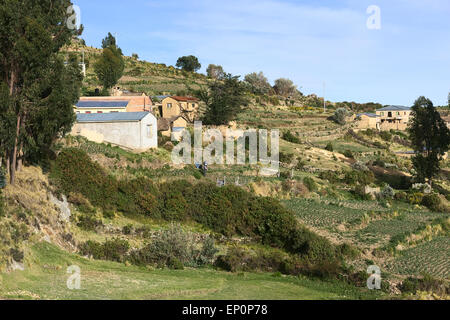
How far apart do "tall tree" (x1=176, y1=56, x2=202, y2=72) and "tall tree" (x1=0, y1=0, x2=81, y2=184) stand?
11109cm

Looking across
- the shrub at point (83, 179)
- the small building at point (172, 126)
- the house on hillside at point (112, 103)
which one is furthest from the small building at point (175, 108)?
the shrub at point (83, 179)

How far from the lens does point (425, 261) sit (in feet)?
95.3

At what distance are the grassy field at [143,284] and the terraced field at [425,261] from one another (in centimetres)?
524

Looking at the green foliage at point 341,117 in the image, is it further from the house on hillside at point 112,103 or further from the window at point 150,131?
the window at point 150,131

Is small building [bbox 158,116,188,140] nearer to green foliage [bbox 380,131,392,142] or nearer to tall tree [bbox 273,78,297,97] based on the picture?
green foliage [bbox 380,131,392,142]

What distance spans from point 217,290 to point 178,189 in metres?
16.6

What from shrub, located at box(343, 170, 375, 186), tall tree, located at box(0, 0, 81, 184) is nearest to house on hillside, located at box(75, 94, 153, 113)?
shrub, located at box(343, 170, 375, 186)

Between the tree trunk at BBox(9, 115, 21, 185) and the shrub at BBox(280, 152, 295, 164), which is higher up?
the tree trunk at BBox(9, 115, 21, 185)

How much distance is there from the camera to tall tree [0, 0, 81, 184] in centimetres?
2600

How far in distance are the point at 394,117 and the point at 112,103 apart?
2741 inches

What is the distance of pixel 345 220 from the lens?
1463 inches

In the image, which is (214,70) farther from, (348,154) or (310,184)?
(310,184)

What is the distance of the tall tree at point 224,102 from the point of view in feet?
200
